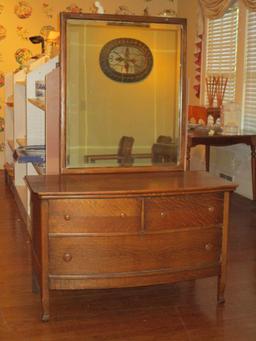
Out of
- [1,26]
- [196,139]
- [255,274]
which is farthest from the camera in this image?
[1,26]

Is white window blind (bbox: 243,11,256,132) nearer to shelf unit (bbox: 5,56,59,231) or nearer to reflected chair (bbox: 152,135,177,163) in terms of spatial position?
shelf unit (bbox: 5,56,59,231)

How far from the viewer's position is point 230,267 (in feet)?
10.2

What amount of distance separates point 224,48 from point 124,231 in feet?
11.6

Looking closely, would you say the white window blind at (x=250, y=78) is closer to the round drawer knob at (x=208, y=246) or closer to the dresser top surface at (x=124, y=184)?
the dresser top surface at (x=124, y=184)

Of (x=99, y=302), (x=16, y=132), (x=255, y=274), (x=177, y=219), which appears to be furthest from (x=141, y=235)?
(x=16, y=132)

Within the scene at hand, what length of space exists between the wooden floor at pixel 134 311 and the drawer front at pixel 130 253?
240 mm

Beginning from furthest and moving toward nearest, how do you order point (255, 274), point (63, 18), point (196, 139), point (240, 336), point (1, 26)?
point (1, 26)
point (196, 139)
point (255, 274)
point (63, 18)
point (240, 336)

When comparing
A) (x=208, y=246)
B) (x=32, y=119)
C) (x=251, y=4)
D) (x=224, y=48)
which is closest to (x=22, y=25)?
(x=224, y=48)

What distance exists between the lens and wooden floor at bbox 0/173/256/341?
2.29 m

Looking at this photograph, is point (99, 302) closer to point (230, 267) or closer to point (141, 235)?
point (141, 235)

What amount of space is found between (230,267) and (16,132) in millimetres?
2397

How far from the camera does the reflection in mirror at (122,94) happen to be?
259 centimetres

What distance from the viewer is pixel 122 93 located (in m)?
2.68

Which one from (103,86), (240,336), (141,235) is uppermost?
(103,86)
